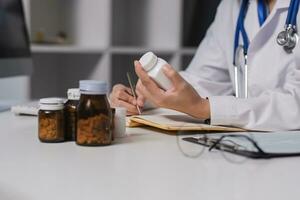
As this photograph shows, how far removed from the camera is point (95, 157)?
751 millimetres

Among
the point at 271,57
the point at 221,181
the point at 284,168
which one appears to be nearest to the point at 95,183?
the point at 221,181

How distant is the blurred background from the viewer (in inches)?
91.7

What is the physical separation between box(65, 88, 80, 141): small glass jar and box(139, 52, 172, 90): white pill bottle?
0.13 metres

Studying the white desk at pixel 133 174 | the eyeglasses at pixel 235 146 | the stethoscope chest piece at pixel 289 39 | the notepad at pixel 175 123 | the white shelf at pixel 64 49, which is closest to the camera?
the white desk at pixel 133 174

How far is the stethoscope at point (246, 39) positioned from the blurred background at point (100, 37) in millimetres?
1086

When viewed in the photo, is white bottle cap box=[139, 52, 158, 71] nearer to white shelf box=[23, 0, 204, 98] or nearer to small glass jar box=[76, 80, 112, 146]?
small glass jar box=[76, 80, 112, 146]

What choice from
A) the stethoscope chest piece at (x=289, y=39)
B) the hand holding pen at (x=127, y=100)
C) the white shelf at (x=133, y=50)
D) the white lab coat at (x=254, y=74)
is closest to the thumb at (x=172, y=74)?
the white lab coat at (x=254, y=74)

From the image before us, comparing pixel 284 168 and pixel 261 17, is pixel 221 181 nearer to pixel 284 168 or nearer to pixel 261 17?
pixel 284 168

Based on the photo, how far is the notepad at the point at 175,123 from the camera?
0.95m

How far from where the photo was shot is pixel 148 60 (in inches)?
35.4

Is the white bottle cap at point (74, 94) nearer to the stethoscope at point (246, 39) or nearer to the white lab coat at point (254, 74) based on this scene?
the white lab coat at point (254, 74)

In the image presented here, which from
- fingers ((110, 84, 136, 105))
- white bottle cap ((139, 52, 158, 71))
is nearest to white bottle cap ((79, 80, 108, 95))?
white bottle cap ((139, 52, 158, 71))

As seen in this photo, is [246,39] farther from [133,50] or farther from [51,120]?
[133,50]

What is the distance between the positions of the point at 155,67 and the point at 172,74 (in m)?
0.03
